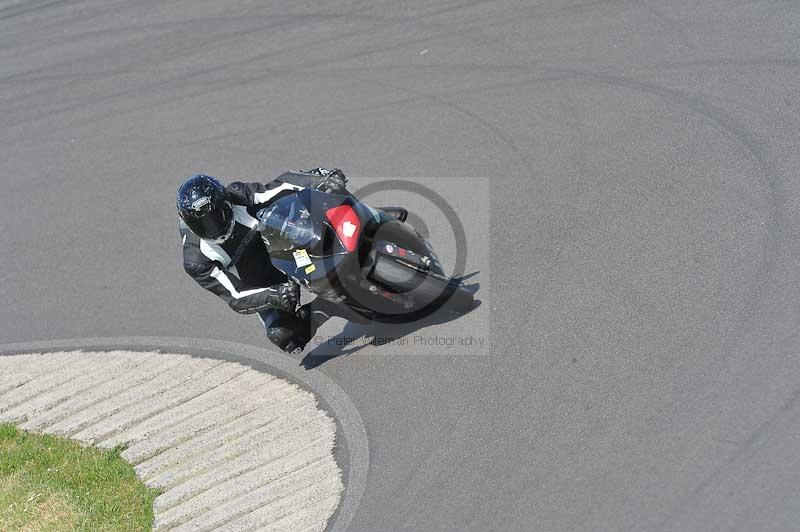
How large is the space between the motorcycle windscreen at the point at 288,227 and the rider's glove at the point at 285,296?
0.33 m

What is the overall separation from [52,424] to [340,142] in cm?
483

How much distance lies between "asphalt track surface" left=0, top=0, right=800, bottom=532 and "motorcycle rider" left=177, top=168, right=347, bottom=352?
2.04ft

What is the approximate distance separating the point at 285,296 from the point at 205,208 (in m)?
0.99

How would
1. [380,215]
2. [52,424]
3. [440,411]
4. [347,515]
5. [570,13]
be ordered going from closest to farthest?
1. [347,515]
2. [440,411]
3. [380,215]
4. [52,424]
5. [570,13]

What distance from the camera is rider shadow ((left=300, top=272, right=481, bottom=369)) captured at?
847 cm

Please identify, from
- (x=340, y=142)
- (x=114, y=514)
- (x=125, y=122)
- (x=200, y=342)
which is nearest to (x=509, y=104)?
(x=340, y=142)

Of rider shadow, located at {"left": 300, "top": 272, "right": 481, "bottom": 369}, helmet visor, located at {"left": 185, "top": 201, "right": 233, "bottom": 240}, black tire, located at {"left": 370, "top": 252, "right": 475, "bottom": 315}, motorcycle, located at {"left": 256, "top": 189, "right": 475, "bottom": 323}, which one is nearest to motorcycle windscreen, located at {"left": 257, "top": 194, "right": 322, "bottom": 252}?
motorcycle, located at {"left": 256, "top": 189, "right": 475, "bottom": 323}

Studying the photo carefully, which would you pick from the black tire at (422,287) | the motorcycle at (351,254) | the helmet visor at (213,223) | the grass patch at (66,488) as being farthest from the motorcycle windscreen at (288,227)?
the grass patch at (66,488)

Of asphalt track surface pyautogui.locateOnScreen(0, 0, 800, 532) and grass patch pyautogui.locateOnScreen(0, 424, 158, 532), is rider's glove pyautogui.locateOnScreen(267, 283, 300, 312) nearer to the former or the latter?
asphalt track surface pyautogui.locateOnScreen(0, 0, 800, 532)

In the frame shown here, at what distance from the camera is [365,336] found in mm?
8695

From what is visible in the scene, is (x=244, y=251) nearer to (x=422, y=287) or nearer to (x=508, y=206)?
(x=422, y=287)

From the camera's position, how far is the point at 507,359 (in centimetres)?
768

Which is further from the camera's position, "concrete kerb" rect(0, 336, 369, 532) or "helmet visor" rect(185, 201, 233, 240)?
"helmet visor" rect(185, 201, 233, 240)

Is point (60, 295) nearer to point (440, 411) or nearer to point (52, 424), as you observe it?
point (52, 424)
